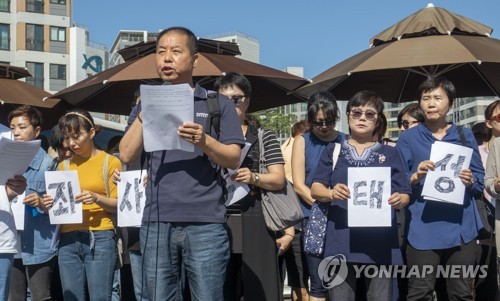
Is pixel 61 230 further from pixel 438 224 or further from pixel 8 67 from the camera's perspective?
pixel 8 67

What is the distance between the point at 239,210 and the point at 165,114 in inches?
83.5

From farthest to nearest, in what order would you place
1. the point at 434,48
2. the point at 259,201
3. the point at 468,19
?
the point at 468,19, the point at 434,48, the point at 259,201

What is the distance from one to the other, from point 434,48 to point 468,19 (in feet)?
3.72

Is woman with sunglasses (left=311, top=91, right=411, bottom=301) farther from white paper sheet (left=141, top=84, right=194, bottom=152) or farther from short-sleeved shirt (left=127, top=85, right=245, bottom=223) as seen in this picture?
white paper sheet (left=141, top=84, right=194, bottom=152)

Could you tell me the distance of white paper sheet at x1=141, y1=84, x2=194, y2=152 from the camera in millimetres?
3627

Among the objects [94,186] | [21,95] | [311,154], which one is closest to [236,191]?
[311,154]

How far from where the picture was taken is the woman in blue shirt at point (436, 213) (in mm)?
5348

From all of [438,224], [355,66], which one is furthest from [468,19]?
[438,224]

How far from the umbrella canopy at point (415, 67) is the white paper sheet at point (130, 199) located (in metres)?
2.77

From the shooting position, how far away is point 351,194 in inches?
196

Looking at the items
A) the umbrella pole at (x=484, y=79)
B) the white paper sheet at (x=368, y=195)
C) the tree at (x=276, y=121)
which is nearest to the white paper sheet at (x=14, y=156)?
the white paper sheet at (x=368, y=195)

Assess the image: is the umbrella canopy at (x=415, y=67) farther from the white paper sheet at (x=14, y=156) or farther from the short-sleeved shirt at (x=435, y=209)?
the white paper sheet at (x=14, y=156)

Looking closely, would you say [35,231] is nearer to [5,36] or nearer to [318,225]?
[318,225]

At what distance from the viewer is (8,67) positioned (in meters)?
9.97
